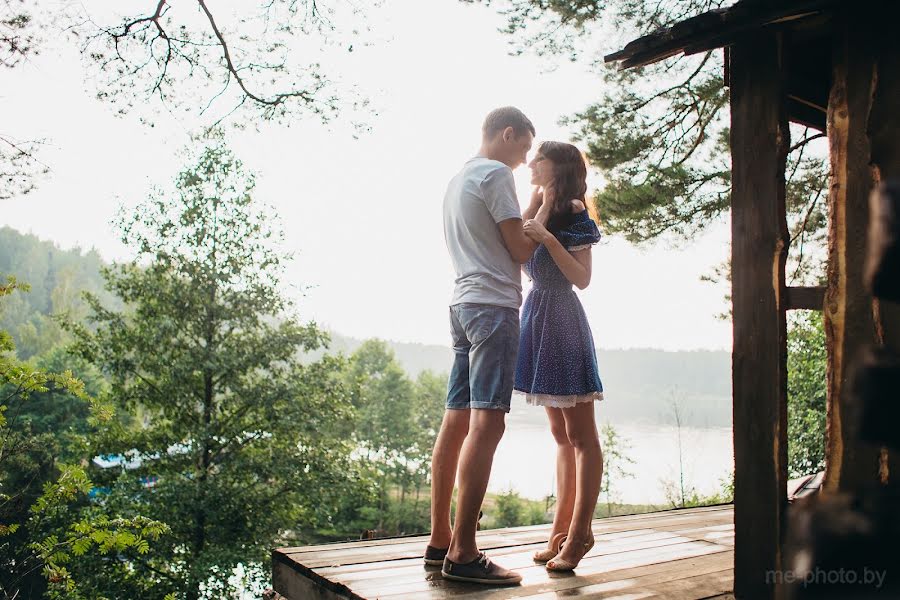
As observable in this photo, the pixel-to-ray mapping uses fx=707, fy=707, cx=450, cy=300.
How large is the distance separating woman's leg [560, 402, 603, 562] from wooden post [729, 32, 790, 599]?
459 millimetres

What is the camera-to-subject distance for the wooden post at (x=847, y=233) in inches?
64.9

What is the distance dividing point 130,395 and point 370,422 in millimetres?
17671

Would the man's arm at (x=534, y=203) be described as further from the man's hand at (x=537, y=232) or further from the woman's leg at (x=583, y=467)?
the woman's leg at (x=583, y=467)

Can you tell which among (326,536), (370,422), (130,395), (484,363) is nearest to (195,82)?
(484,363)

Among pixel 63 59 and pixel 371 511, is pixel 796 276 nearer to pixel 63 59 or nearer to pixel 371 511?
pixel 63 59

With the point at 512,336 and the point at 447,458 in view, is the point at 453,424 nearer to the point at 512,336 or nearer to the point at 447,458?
the point at 447,458

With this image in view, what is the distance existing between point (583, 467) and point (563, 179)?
37.3 inches

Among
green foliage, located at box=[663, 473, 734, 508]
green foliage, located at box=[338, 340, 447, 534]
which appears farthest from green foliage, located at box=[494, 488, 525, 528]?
green foliage, located at box=[663, 473, 734, 508]

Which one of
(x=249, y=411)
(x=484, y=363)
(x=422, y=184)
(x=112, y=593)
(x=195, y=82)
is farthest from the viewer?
(x=422, y=184)

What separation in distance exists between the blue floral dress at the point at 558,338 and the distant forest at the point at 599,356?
1.50 ft

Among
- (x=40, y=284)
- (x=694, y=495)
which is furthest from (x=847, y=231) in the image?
(x=40, y=284)

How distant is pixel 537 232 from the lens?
87.6 inches

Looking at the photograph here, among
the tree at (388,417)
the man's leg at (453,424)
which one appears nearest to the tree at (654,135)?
the man's leg at (453,424)

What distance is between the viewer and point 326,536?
24953 millimetres
